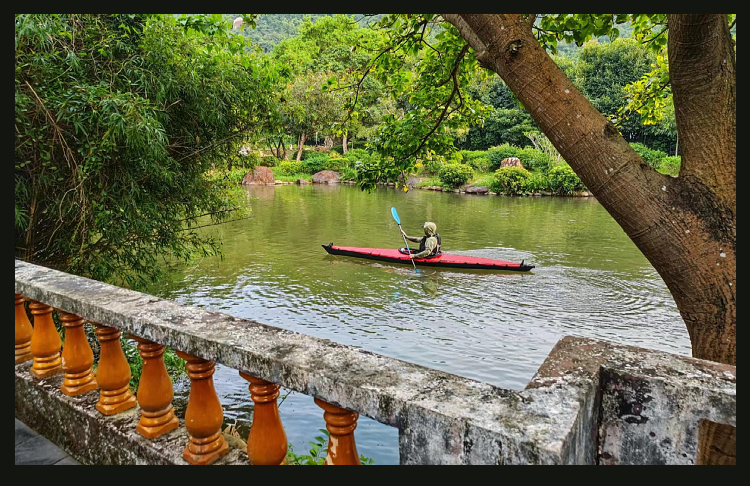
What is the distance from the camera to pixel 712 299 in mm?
→ 2455

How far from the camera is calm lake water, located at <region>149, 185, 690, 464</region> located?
7535 millimetres

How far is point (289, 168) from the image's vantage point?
135 ft

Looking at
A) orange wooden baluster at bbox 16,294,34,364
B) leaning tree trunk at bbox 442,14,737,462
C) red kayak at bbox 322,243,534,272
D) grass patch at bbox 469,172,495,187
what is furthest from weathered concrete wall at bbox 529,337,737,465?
grass patch at bbox 469,172,495,187

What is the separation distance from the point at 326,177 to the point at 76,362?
124 feet

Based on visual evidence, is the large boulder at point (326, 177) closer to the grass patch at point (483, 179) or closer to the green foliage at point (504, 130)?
the grass patch at point (483, 179)

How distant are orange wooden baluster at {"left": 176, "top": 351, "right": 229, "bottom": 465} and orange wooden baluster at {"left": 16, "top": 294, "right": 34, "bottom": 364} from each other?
4.50 feet

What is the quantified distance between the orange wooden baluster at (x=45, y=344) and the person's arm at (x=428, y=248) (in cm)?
1122

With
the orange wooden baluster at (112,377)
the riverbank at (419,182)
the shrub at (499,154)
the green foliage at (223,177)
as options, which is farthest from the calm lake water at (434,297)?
the shrub at (499,154)

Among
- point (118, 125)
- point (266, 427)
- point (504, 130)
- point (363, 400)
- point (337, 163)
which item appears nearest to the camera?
point (363, 400)

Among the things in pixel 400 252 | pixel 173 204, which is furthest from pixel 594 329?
pixel 173 204

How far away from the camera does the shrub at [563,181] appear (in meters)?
29.4

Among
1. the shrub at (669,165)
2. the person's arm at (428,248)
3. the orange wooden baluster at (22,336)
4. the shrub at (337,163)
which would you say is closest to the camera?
the orange wooden baluster at (22,336)

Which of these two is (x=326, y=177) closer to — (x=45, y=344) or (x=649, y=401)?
(x=45, y=344)

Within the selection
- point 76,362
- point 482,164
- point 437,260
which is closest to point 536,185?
point 482,164
